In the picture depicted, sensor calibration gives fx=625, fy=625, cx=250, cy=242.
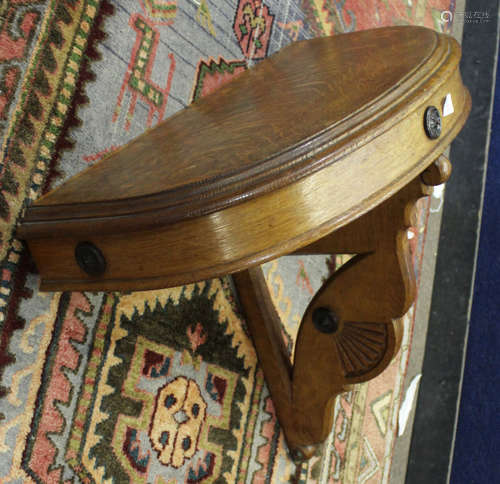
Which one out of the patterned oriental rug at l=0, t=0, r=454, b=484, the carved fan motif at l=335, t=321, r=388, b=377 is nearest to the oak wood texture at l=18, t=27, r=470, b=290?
the patterned oriental rug at l=0, t=0, r=454, b=484

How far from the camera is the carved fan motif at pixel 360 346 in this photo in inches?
36.6

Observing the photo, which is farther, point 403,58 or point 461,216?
point 461,216

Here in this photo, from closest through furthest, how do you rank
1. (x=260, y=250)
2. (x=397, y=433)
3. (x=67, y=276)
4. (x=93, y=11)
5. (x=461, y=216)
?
(x=260, y=250), (x=67, y=276), (x=93, y=11), (x=397, y=433), (x=461, y=216)

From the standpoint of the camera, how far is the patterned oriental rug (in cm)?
76

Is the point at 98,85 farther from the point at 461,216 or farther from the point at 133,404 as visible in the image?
the point at 461,216

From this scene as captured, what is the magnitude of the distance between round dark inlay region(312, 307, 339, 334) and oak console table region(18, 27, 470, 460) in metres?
0.06

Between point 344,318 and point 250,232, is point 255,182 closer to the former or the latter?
point 250,232

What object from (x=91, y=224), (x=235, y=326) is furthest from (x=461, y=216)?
(x=91, y=224)

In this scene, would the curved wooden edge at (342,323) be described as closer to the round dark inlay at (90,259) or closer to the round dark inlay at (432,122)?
the round dark inlay at (432,122)

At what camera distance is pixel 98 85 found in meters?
0.90

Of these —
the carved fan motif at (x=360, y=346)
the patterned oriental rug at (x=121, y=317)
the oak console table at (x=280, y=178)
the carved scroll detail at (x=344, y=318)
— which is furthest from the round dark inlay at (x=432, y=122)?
the patterned oriental rug at (x=121, y=317)

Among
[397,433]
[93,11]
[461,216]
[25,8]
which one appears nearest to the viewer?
[25,8]

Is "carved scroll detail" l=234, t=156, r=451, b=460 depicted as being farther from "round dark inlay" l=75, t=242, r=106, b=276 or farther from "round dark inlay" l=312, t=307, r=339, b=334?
"round dark inlay" l=75, t=242, r=106, b=276

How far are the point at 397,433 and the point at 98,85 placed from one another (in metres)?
1.06
